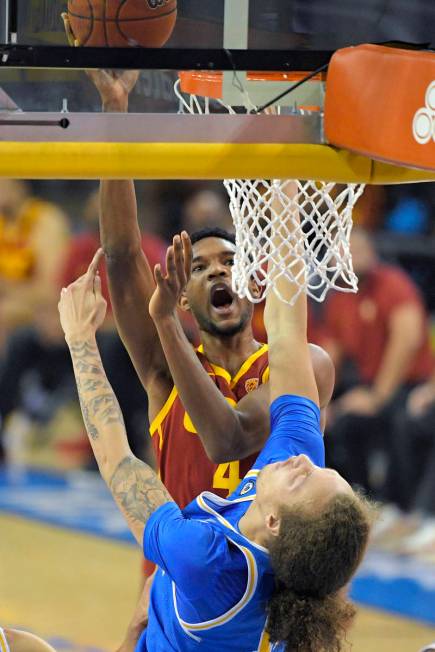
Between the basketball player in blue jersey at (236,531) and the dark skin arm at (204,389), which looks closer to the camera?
the basketball player in blue jersey at (236,531)

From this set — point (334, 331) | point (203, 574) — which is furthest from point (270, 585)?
point (334, 331)

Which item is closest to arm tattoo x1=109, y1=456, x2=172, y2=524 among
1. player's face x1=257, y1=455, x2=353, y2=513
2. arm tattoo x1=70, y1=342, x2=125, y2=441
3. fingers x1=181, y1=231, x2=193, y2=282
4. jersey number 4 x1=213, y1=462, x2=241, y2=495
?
arm tattoo x1=70, y1=342, x2=125, y2=441

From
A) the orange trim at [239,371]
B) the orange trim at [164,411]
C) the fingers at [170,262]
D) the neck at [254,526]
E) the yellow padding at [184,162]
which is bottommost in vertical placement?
the neck at [254,526]

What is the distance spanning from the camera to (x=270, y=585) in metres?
2.54

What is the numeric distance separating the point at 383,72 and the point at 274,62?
0.28m

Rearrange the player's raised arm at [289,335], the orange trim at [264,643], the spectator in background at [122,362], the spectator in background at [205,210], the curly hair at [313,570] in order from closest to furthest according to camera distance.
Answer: the curly hair at [313,570]
the orange trim at [264,643]
the player's raised arm at [289,335]
the spectator in background at [205,210]
the spectator in background at [122,362]

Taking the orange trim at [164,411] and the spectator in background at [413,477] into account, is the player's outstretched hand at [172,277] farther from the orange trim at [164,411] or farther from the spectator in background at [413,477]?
the spectator in background at [413,477]

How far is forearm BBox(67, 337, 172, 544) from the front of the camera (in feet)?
8.76

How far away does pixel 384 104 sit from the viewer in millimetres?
2502

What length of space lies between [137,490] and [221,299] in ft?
2.73

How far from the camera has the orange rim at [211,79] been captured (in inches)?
105

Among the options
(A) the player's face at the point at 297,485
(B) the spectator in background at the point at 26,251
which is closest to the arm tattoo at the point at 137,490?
(A) the player's face at the point at 297,485

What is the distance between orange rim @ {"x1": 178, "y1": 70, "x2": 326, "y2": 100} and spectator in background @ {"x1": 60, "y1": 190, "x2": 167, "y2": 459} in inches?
194

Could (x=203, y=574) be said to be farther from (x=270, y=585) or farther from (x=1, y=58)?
(x=1, y=58)
